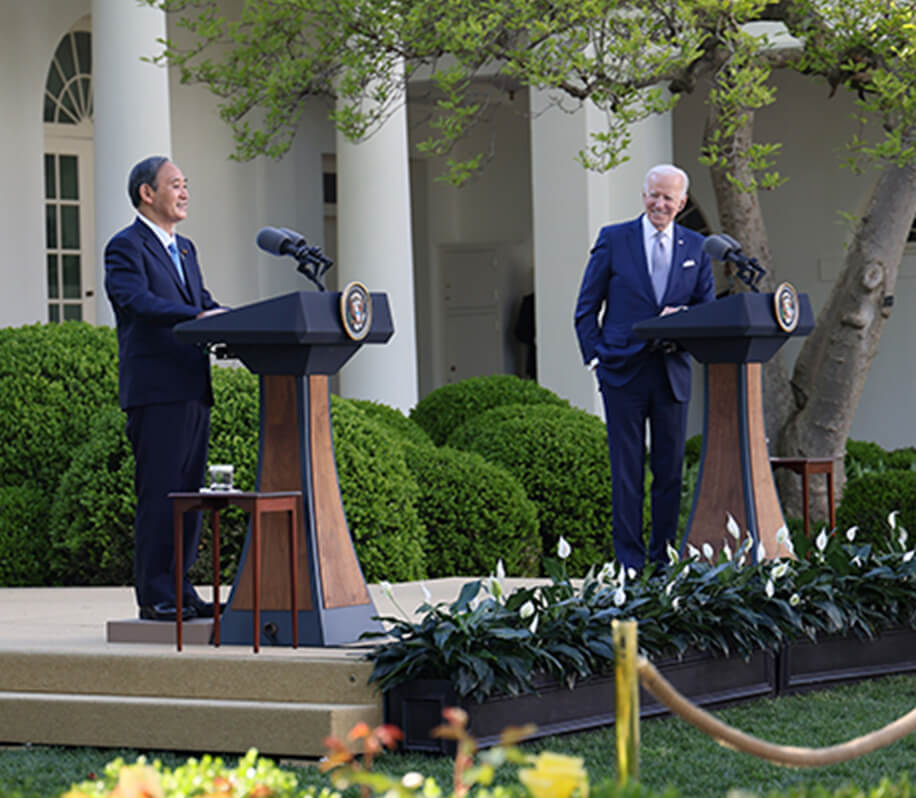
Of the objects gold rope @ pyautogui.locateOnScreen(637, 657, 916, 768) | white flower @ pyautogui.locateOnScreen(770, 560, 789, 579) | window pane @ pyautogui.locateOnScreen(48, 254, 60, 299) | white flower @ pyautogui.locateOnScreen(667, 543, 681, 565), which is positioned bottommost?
white flower @ pyautogui.locateOnScreen(770, 560, 789, 579)

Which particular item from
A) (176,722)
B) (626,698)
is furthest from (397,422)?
(626,698)

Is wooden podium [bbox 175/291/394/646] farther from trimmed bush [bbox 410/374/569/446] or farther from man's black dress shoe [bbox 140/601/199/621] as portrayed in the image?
trimmed bush [bbox 410/374/569/446]

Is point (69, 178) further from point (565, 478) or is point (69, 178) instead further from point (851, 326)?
point (851, 326)

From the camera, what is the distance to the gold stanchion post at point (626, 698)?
285 cm

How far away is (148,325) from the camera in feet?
18.9

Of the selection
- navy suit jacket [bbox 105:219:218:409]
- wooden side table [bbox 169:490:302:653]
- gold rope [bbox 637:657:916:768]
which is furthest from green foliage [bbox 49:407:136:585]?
gold rope [bbox 637:657:916:768]

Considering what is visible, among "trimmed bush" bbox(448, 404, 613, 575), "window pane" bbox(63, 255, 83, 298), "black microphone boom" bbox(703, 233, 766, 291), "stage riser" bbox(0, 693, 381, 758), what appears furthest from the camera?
"window pane" bbox(63, 255, 83, 298)

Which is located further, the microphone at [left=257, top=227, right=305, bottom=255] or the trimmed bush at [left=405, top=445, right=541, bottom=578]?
the trimmed bush at [left=405, top=445, right=541, bottom=578]

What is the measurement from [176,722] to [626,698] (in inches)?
110

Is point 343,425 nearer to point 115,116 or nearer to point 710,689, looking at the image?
point 710,689

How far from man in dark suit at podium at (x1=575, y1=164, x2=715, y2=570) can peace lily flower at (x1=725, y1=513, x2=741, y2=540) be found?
31 cm

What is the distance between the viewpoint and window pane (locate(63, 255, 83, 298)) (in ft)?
50.9

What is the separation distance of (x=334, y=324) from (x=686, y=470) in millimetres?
8350

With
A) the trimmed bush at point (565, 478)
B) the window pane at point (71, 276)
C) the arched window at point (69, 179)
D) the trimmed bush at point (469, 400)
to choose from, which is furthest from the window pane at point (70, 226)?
the trimmed bush at point (565, 478)
